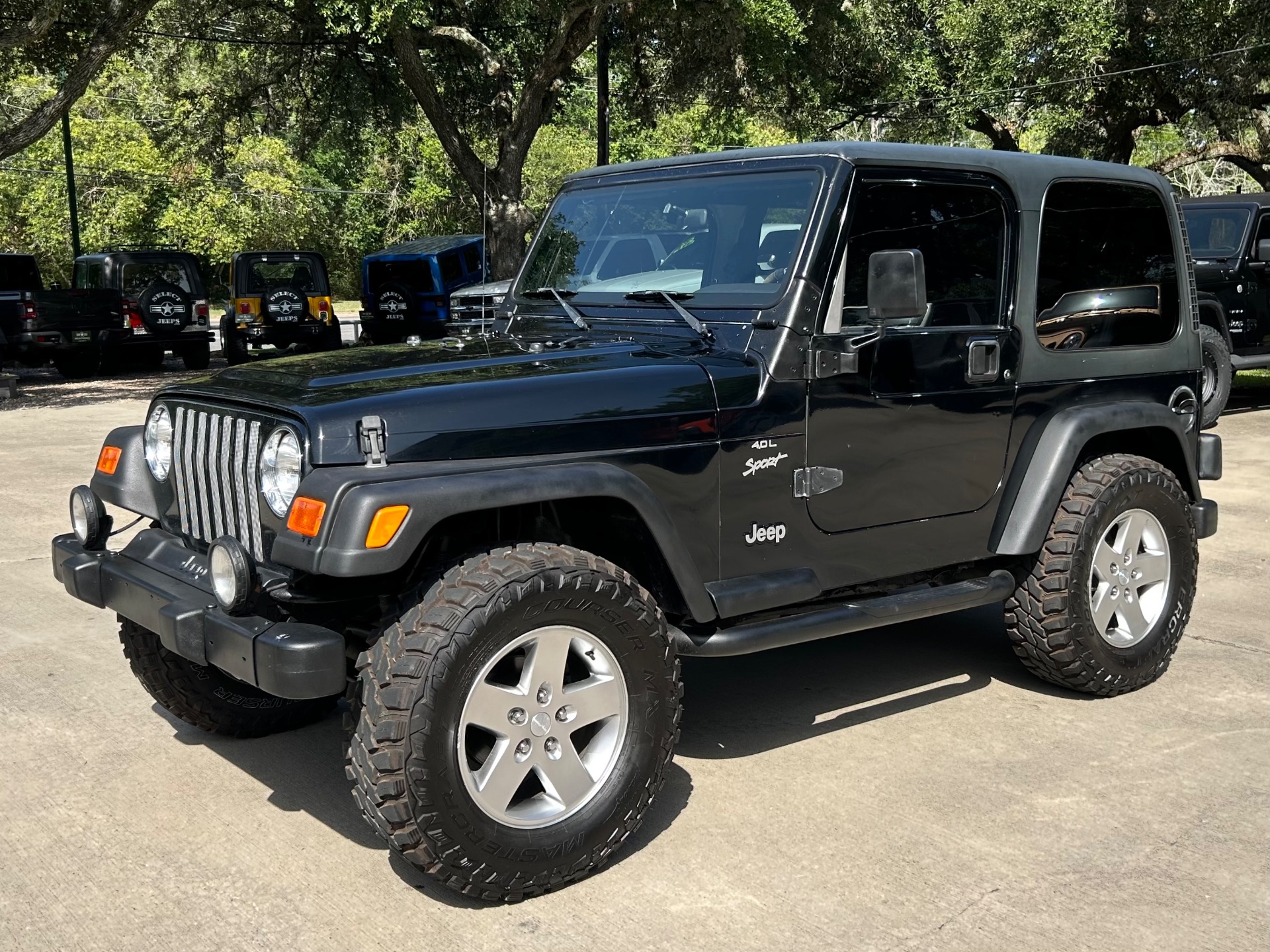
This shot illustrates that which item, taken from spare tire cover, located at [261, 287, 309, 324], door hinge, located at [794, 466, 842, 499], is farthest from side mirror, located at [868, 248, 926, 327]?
spare tire cover, located at [261, 287, 309, 324]

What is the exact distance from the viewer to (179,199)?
125 ft

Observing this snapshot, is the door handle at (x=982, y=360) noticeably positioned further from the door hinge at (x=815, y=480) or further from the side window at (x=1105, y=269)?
the door hinge at (x=815, y=480)

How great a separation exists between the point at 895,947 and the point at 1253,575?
4.73 m

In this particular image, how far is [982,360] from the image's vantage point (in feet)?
15.0

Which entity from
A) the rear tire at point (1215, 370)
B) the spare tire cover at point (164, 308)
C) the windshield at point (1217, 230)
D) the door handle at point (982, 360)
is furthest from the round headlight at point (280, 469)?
the spare tire cover at point (164, 308)

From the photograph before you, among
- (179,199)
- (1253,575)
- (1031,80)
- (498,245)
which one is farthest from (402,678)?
(179,199)

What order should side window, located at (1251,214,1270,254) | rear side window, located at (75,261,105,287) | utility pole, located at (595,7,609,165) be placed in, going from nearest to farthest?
side window, located at (1251,214,1270,254) → rear side window, located at (75,261,105,287) → utility pole, located at (595,7,609,165)

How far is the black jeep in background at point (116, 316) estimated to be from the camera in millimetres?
19125

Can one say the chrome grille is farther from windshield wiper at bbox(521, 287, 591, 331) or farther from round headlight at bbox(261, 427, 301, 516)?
windshield wiper at bbox(521, 287, 591, 331)

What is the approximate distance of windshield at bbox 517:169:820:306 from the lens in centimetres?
426

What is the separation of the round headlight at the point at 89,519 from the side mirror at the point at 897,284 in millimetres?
2503

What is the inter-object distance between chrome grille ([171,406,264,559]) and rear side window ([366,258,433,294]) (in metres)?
21.0

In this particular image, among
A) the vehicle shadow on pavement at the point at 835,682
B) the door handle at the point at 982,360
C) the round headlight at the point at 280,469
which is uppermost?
the door handle at the point at 982,360

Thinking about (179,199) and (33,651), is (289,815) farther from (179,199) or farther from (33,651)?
(179,199)
